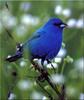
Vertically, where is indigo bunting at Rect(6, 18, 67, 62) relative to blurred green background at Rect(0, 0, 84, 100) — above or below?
below

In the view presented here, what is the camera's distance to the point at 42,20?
1.02m

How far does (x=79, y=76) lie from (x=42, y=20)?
303 millimetres

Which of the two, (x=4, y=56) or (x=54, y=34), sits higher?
(x=4, y=56)

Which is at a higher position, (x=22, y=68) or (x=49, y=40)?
(x=22, y=68)

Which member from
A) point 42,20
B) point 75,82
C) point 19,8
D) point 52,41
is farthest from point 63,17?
point 75,82

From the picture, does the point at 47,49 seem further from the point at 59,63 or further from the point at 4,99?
the point at 4,99

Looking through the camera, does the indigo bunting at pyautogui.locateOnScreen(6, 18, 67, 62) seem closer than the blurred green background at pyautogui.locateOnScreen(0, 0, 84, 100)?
No

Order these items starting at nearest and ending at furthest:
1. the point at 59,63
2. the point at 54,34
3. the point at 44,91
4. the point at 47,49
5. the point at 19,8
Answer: the point at 44,91 < the point at 19,8 < the point at 59,63 < the point at 47,49 < the point at 54,34

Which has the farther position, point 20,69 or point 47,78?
point 47,78

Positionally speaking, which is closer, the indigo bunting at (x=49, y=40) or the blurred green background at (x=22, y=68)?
the blurred green background at (x=22, y=68)

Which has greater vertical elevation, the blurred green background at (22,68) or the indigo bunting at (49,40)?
the blurred green background at (22,68)

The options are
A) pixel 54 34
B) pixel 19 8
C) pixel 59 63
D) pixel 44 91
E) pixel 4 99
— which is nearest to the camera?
pixel 4 99

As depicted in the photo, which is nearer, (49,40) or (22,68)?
(22,68)

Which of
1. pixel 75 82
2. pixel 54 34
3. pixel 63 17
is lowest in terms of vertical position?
pixel 54 34
